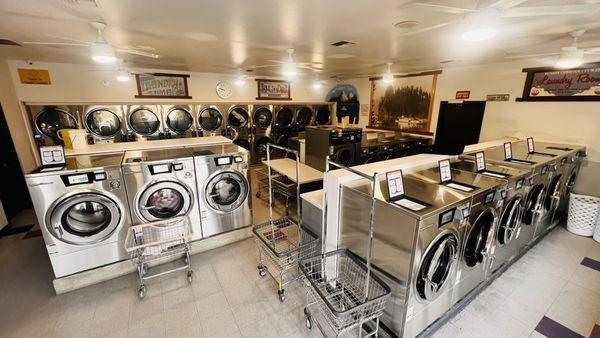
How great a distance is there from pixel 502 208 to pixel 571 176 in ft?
8.84

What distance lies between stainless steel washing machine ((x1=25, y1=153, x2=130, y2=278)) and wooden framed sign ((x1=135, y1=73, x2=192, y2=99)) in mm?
3577

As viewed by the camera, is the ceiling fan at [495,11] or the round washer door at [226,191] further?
the round washer door at [226,191]

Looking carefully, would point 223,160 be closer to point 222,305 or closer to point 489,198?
point 222,305

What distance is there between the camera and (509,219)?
95.0 inches

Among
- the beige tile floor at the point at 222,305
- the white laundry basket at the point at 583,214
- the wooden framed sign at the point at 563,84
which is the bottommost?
the beige tile floor at the point at 222,305

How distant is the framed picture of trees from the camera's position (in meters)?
5.79

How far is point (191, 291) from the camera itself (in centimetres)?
254

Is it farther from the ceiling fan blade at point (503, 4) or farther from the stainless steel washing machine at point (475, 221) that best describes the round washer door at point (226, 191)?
the ceiling fan blade at point (503, 4)

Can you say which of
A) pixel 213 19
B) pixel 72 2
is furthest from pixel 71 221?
pixel 213 19

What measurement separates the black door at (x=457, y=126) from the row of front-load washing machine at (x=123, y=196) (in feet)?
15.4

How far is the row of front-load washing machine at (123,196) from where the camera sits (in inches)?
91.8

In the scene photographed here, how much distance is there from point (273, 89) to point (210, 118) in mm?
2178

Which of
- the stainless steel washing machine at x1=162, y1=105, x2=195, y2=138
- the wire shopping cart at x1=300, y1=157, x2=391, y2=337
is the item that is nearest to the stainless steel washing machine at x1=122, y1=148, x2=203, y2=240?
the wire shopping cart at x1=300, y1=157, x2=391, y2=337

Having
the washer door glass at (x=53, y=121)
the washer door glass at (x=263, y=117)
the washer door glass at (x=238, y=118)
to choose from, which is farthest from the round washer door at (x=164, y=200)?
the washer door glass at (x=263, y=117)
